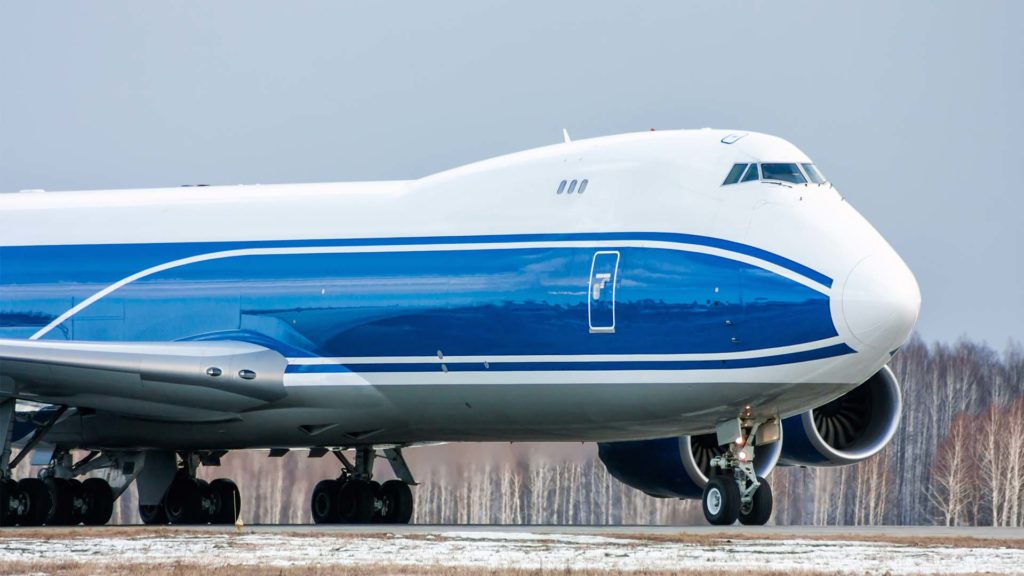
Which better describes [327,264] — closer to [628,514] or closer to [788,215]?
[788,215]

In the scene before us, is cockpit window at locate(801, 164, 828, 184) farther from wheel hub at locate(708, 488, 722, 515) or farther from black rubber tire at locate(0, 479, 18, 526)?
black rubber tire at locate(0, 479, 18, 526)

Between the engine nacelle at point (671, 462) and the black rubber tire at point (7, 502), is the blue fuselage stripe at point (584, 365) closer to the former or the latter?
the engine nacelle at point (671, 462)

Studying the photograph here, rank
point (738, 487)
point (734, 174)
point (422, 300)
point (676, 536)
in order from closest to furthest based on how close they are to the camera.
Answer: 1. point (676, 536)
2. point (738, 487)
3. point (734, 174)
4. point (422, 300)

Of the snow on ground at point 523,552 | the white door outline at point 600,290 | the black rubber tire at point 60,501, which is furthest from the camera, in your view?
the black rubber tire at point 60,501

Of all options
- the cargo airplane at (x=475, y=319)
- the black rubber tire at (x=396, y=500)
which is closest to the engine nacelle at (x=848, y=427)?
the cargo airplane at (x=475, y=319)

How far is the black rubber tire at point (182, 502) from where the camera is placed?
29547 millimetres

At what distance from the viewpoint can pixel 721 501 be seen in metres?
23.0

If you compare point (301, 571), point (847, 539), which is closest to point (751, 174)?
point (847, 539)

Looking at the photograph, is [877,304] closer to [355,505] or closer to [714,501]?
[714,501]

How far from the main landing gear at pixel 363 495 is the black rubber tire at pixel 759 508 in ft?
25.9

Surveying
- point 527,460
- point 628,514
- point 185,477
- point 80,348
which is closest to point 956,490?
point 628,514

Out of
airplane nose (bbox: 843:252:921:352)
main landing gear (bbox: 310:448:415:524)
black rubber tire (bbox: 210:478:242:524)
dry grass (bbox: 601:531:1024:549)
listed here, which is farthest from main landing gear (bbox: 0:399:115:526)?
airplane nose (bbox: 843:252:921:352)

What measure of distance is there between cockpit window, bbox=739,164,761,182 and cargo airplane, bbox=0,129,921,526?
0.04 m

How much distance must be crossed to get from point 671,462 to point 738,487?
4.14 m
